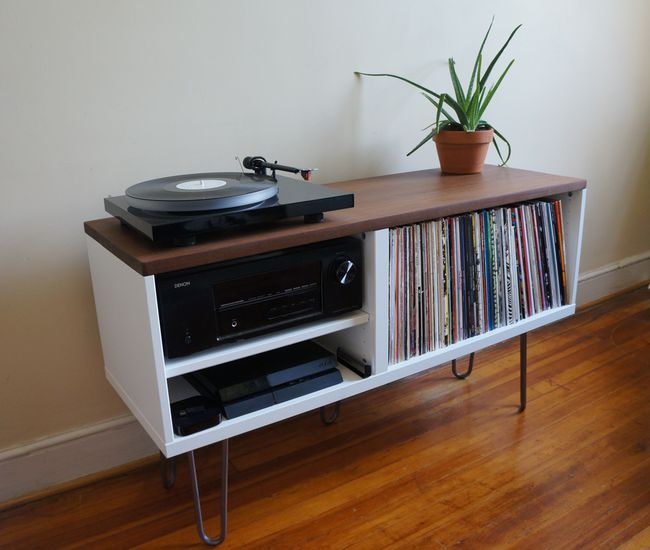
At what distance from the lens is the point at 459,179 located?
1.59 metres

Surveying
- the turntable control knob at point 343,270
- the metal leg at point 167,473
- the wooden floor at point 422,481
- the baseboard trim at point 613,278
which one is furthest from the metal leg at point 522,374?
the metal leg at point 167,473

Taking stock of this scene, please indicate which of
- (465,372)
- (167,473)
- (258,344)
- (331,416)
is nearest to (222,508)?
(167,473)

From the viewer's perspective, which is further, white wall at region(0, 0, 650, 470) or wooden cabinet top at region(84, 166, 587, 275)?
white wall at region(0, 0, 650, 470)

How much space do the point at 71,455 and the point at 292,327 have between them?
0.69m

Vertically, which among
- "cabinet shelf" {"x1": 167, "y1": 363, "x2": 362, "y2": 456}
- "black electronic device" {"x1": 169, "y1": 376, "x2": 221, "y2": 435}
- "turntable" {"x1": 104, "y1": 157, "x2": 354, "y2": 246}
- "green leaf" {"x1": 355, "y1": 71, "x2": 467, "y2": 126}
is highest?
"green leaf" {"x1": 355, "y1": 71, "x2": 467, "y2": 126}

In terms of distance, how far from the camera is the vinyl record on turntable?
103 centimetres

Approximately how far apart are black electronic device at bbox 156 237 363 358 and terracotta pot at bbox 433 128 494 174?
1.74 feet

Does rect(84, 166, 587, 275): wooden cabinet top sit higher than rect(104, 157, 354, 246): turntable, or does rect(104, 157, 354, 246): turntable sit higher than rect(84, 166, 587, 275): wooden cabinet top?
rect(104, 157, 354, 246): turntable

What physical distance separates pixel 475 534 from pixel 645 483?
47 centimetres

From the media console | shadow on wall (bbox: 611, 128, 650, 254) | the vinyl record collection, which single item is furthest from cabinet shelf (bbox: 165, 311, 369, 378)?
shadow on wall (bbox: 611, 128, 650, 254)

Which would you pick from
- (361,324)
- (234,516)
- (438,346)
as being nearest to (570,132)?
(438,346)

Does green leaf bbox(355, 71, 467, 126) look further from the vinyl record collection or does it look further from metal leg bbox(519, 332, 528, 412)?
metal leg bbox(519, 332, 528, 412)

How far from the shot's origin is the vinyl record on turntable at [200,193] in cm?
103

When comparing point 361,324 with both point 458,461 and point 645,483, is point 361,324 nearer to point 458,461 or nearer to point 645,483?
point 458,461
